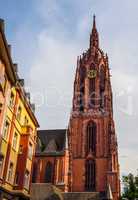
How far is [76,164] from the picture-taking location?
54094mm

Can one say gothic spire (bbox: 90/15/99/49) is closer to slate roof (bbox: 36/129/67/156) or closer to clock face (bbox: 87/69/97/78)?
clock face (bbox: 87/69/97/78)

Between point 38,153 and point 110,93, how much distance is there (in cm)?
2185

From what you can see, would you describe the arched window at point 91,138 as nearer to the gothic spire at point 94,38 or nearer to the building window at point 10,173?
the gothic spire at point 94,38

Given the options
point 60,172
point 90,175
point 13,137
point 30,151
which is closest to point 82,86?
point 90,175

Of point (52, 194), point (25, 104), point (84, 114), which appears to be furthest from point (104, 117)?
point (25, 104)

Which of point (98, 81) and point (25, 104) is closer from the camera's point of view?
point (25, 104)

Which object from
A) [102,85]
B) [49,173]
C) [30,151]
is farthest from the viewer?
[102,85]

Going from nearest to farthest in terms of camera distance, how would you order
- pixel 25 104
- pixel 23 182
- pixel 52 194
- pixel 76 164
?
pixel 23 182
pixel 25 104
pixel 52 194
pixel 76 164

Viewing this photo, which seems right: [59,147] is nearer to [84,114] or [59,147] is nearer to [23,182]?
[84,114]

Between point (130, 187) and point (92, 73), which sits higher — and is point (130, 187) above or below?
below

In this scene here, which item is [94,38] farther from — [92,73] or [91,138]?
[91,138]

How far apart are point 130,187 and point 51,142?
77.2 ft

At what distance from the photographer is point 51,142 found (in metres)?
59.8

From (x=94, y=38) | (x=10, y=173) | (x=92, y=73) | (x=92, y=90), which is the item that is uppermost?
(x=94, y=38)
